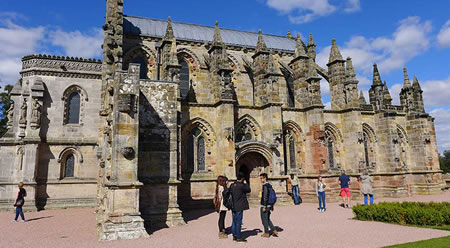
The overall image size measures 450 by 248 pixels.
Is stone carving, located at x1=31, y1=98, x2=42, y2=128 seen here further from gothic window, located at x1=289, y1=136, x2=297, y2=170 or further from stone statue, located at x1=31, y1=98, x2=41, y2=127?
gothic window, located at x1=289, y1=136, x2=297, y2=170

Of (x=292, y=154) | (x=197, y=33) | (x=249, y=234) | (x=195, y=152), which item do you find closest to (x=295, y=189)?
(x=292, y=154)

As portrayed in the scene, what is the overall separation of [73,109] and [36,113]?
2.16 meters

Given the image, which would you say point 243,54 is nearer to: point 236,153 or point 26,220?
point 236,153

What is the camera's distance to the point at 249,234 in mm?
9328

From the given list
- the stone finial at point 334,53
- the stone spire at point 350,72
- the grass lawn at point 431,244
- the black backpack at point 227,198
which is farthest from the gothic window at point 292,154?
the grass lawn at point 431,244

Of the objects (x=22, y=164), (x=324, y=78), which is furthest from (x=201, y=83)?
(x=22, y=164)

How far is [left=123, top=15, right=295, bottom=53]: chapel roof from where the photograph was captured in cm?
2253

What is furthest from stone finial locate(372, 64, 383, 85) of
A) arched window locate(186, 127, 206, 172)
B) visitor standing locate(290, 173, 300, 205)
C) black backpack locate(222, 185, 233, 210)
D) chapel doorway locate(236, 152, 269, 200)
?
black backpack locate(222, 185, 233, 210)

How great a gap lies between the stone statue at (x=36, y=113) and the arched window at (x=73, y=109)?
168 centimetres

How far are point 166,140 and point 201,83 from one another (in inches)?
427

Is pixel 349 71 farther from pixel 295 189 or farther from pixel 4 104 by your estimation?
pixel 4 104

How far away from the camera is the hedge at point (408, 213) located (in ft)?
33.2

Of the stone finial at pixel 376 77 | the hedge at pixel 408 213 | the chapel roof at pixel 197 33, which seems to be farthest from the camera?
the stone finial at pixel 376 77

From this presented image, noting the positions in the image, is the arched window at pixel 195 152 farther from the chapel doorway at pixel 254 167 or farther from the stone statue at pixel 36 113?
the stone statue at pixel 36 113
